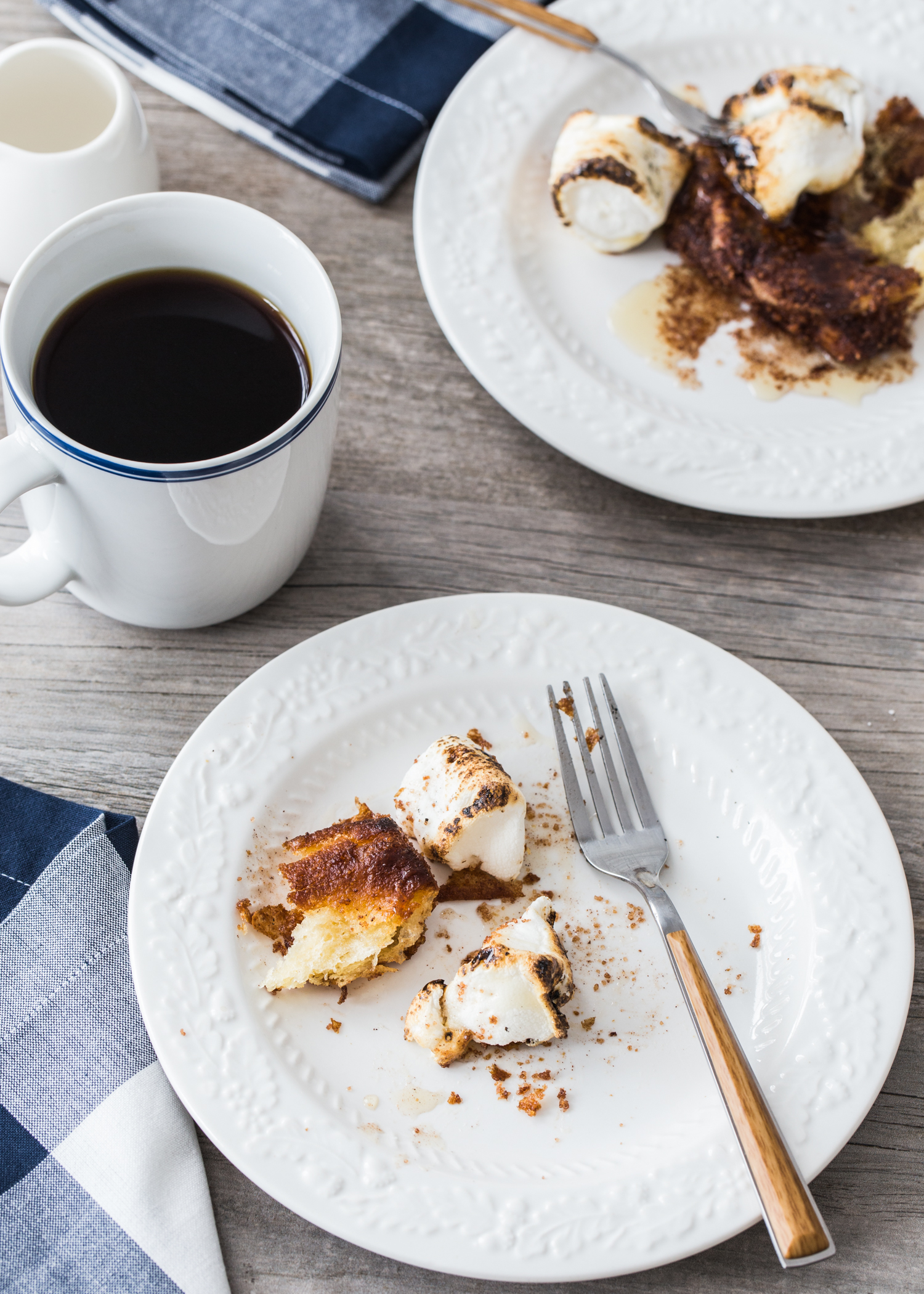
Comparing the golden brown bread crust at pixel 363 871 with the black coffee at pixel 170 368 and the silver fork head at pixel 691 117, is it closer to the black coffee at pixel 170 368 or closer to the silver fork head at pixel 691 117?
the black coffee at pixel 170 368

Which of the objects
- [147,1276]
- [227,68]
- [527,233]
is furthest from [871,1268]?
[227,68]

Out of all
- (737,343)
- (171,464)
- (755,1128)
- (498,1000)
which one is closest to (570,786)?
(498,1000)

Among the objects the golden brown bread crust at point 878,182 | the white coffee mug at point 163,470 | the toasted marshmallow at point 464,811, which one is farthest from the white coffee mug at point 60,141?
the golden brown bread crust at point 878,182

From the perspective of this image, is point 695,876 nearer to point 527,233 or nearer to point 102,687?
point 102,687

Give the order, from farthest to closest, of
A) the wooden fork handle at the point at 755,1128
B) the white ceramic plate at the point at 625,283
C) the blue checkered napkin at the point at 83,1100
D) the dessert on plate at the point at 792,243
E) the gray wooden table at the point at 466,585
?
the dessert on plate at the point at 792,243, the white ceramic plate at the point at 625,283, the gray wooden table at the point at 466,585, the blue checkered napkin at the point at 83,1100, the wooden fork handle at the point at 755,1128

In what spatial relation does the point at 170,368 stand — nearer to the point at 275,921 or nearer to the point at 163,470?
the point at 163,470
